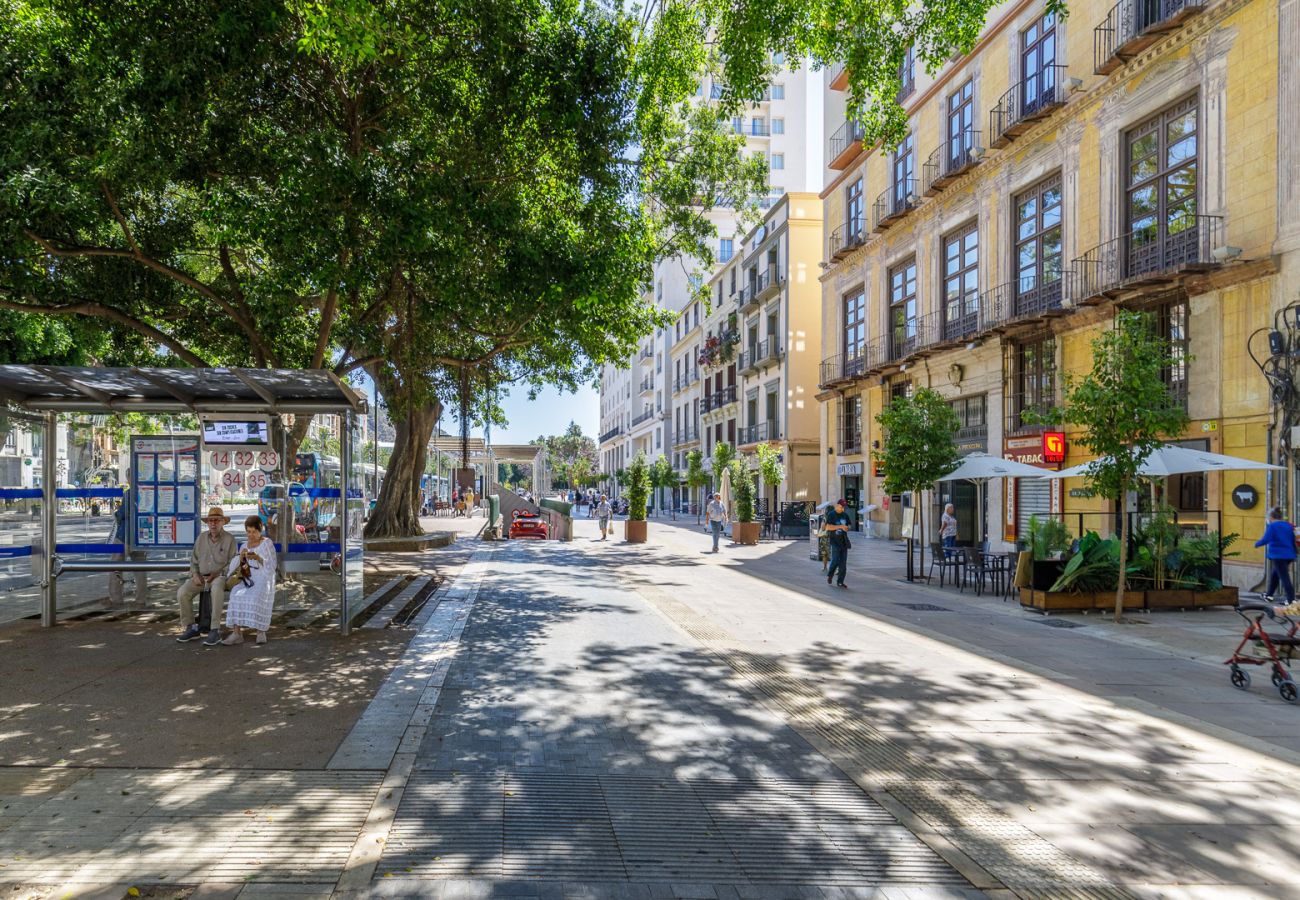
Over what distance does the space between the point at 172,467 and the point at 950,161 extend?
72.7 feet

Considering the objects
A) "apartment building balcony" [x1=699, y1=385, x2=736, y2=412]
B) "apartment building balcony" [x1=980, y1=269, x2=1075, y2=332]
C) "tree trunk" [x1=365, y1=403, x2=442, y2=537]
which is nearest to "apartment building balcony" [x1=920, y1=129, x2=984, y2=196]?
"apartment building balcony" [x1=980, y1=269, x2=1075, y2=332]

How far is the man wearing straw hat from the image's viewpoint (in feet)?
29.4

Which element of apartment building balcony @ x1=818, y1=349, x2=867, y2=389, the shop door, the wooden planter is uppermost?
apartment building balcony @ x1=818, y1=349, x2=867, y2=389

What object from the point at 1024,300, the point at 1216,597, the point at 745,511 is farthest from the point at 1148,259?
the point at 745,511

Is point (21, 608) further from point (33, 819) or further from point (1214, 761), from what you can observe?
point (1214, 761)

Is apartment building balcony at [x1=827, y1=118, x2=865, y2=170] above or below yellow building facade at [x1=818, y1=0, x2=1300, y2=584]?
above

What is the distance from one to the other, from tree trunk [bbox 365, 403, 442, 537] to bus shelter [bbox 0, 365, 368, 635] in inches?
439

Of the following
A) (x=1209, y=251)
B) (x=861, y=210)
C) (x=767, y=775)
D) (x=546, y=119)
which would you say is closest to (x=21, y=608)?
(x=546, y=119)

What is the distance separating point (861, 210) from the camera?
102 ft

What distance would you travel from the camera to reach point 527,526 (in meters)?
28.5

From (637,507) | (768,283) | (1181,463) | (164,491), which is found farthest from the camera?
(768,283)

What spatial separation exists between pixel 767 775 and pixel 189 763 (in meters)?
3.53

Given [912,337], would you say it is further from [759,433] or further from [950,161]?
[759,433]

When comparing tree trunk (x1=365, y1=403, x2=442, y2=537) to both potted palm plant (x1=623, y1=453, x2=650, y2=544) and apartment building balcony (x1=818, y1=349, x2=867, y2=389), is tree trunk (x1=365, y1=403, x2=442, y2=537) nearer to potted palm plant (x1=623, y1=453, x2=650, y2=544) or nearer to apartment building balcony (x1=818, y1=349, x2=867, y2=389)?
potted palm plant (x1=623, y1=453, x2=650, y2=544)
